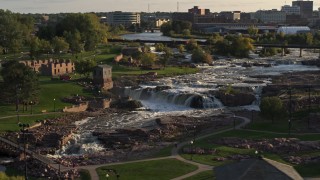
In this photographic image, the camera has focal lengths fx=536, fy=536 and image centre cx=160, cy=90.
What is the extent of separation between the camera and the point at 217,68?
463ft

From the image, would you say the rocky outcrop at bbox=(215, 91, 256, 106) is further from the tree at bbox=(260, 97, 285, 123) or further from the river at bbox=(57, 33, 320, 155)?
the tree at bbox=(260, 97, 285, 123)

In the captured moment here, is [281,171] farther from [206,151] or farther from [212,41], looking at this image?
[212,41]

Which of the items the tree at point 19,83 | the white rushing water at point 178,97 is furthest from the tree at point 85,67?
the tree at point 19,83

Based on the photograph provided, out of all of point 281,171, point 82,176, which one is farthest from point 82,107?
point 281,171

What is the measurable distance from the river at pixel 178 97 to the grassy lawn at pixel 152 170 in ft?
38.7

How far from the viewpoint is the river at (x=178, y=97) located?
234 ft

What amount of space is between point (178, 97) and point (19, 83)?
28.7 meters

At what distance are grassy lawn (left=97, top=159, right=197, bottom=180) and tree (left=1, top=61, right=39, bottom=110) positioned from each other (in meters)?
32.9

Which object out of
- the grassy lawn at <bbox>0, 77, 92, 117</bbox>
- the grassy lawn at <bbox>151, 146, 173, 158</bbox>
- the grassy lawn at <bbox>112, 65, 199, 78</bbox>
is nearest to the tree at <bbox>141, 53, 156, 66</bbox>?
the grassy lawn at <bbox>112, 65, 199, 78</bbox>

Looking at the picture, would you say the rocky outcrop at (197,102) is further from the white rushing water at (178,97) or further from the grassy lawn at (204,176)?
the grassy lawn at (204,176)

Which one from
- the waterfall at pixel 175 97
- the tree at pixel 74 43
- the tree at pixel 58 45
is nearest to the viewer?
the waterfall at pixel 175 97

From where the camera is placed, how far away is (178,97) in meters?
95.5

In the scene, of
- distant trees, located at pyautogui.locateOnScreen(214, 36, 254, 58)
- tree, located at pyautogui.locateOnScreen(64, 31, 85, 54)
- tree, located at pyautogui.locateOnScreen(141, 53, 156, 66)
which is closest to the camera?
tree, located at pyautogui.locateOnScreen(141, 53, 156, 66)

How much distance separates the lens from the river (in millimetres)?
71325
